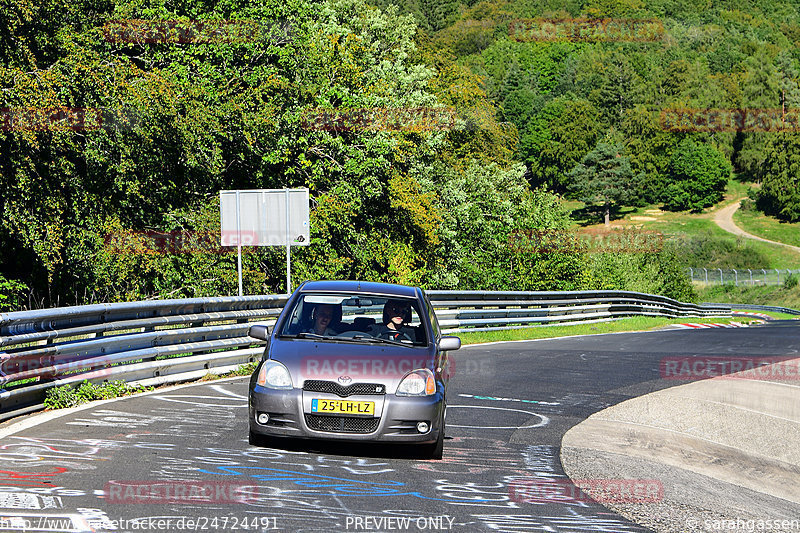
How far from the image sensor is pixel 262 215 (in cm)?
1933

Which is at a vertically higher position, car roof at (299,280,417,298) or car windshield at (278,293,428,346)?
car roof at (299,280,417,298)

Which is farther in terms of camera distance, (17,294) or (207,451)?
(17,294)

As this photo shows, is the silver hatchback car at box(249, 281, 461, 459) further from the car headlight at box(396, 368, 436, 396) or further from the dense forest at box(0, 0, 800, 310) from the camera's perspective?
the dense forest at box(0, 0, 800, 310)

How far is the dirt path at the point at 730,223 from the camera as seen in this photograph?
118m

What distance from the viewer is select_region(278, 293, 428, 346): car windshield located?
8.38 metres

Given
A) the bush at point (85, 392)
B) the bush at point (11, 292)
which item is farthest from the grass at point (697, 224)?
the bush at point (85, 392)

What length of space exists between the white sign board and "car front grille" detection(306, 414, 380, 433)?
37.5ft

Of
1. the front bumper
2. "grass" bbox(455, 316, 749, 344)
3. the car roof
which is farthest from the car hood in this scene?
"grass" bbox(455, 316, 749, 344)

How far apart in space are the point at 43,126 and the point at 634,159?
443ft

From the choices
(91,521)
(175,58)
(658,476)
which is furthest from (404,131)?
(91,521)

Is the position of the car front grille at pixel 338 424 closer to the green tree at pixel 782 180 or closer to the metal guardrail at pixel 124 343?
the metal guardrail at pixel 124 343

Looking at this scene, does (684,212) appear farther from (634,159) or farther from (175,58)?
(175,58)

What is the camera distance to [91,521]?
5.27 meters

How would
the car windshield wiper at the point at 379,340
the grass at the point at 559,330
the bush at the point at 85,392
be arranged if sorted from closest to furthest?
the car windshield wiper at the point at 379,340 < the bush at the point at 85,392 < the grass at the point at 559,330
